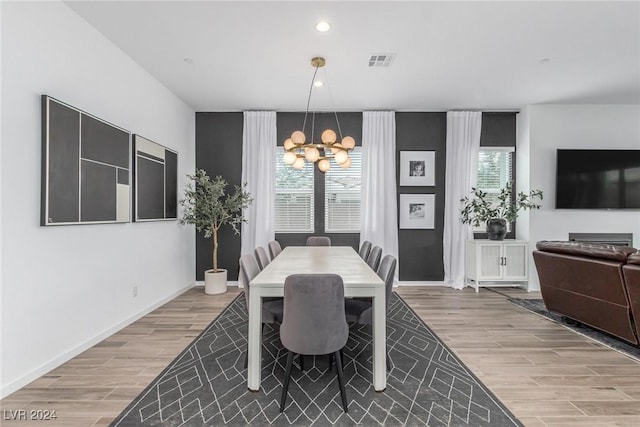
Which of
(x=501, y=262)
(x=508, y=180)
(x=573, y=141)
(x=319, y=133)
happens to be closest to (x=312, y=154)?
(x=319, y=133)

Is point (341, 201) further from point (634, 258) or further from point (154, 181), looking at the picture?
point (634, 258)

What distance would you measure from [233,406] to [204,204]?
328 cm

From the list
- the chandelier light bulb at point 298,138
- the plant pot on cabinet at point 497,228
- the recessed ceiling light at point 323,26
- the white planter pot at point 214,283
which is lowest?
the white planter pot at point 214,283

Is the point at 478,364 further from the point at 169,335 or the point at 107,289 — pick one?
the point at 107,289

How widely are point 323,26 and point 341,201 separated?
302cm

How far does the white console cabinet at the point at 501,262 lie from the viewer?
4.98 m

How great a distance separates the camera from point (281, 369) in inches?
100

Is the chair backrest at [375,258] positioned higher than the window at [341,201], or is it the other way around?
the window at [341,201]

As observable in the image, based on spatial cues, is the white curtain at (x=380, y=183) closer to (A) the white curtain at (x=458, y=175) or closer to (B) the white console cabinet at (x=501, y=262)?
(A) the white curtain at (x=458, y=175)

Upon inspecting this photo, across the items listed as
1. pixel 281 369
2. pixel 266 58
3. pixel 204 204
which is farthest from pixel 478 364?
pixel 204 204

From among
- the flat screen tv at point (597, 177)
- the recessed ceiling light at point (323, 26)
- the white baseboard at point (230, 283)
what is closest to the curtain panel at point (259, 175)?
the white baseboard at point (230, 283)

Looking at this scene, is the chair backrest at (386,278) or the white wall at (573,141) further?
the white wall at (573,141)

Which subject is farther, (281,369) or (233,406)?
(281,369)

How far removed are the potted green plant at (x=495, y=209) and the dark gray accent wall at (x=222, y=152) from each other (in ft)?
12.5
